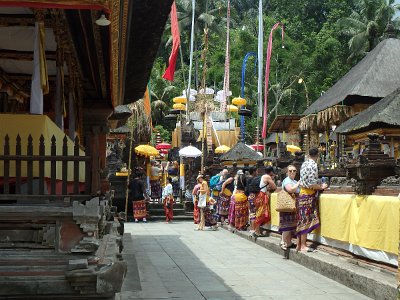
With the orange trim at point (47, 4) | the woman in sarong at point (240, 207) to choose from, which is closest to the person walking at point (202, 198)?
the woman in sarong at point (240, 207)

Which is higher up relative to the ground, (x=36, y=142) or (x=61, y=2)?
(x=61, y=2)

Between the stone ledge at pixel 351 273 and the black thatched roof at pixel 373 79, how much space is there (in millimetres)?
18376

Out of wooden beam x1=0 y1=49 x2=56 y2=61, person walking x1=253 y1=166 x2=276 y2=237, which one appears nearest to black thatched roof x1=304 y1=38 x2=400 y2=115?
person walking x1=253 y1=166 x2=276 y2=237

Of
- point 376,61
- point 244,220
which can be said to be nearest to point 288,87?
point 376,61

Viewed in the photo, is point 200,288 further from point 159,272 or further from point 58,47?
point 58,47

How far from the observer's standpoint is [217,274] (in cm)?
1042

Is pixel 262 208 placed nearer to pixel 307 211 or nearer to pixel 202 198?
pixel 307 211

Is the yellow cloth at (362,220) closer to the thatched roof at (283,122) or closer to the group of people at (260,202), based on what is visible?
the group of people at (260,202)

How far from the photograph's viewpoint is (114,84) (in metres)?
9.80

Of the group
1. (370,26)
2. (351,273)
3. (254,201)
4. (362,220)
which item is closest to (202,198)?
(254,201)

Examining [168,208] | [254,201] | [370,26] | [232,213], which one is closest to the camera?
[254,201]

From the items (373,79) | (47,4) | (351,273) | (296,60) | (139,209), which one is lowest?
(139,209)

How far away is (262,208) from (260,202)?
Result: 19 centimetres

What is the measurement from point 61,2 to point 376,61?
2843 cm
